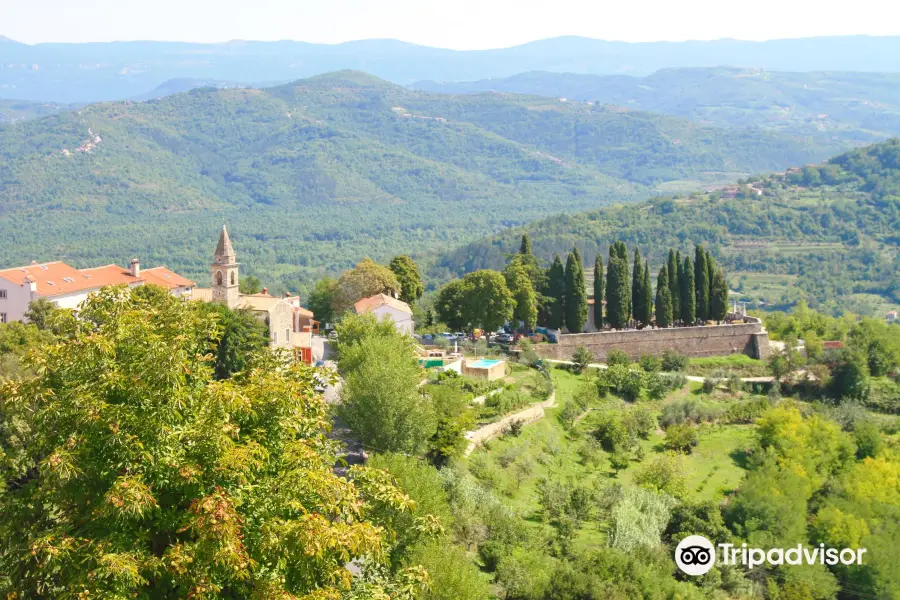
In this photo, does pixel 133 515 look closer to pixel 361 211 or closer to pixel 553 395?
pixel 553 395

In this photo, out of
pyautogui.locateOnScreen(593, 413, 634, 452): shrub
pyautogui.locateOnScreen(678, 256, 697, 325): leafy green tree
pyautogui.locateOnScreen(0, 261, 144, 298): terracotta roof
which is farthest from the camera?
pyautogui.locateOnScreen(678, 256, 697, 325): leafy green tree

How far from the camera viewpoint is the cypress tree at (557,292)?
46812 mm

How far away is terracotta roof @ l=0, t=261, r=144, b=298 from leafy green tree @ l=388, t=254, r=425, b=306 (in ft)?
37.8

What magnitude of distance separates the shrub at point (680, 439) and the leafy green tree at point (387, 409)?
13122 millimetres

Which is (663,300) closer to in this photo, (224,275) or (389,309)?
(389,309)

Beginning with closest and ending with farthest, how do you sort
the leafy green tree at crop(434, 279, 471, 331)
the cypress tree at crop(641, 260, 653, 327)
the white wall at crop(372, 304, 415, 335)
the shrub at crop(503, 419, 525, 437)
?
the shrub at crop(503, 419, 525, 437) → the white wall at crop(372, 304, 415, 335) → the leafy green tree at crop(434, 279, 471, 331) → the cypress tree at crop(641, 260, 653, 327)

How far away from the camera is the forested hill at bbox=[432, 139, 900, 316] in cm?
10225

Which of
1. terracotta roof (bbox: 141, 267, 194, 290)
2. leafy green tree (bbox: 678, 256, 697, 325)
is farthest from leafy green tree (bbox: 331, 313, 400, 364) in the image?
leafy green tree (bbox: 678, 256, 697, 325)

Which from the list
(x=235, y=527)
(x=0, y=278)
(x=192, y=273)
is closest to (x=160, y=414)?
(x=235, y=527)

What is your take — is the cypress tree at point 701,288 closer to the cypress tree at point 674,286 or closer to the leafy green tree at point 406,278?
the cypress tree at point 674,286

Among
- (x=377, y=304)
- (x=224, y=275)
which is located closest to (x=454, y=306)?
(x=377, y=304)

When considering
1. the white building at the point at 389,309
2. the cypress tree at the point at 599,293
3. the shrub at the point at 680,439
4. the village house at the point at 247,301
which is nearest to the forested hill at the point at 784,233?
the cypress tree at the point at 599,293

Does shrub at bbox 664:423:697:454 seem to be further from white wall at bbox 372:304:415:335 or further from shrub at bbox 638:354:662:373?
white wall at bbox 372:304:415:335

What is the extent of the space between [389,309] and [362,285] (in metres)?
3.42
